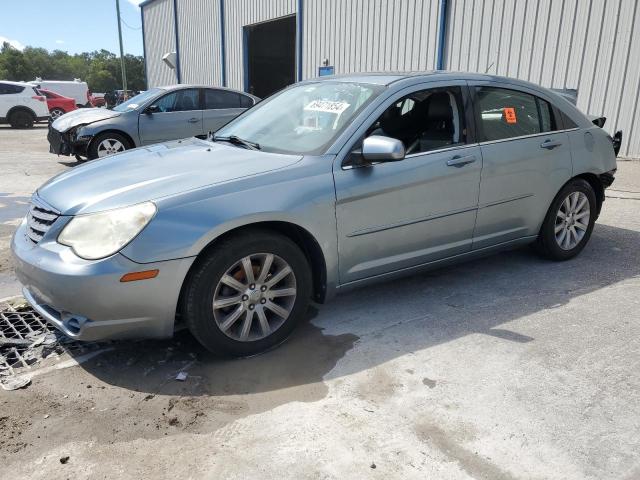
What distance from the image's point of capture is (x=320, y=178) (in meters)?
3.23

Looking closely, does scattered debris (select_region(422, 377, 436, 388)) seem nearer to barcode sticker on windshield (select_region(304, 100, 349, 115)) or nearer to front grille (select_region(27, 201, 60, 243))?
barcode sticker on windshield (select_region(304, 100, 349, 115))

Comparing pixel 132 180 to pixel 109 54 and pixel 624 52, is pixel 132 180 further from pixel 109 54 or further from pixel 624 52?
pixel 109 54

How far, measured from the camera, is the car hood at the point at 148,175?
294cm

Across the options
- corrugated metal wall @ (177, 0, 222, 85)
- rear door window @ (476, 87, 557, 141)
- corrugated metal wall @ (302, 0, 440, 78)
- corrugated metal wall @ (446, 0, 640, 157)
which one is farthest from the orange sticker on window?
corrugated metal wall @ (177, 0, 222, 85)

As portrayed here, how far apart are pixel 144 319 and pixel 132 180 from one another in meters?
0.85

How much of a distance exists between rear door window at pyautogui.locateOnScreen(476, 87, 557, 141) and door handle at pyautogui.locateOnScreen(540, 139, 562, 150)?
108mm

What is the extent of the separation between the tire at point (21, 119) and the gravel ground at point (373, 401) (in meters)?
20.2

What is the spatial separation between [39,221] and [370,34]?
12.0 meters

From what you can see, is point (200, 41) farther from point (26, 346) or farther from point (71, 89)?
point (26, 346)

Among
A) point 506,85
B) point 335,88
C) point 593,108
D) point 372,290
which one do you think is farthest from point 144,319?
point 593,108

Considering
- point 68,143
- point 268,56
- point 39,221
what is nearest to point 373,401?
point 39,221

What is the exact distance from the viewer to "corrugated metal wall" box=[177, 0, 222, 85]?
69.7ft

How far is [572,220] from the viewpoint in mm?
4742

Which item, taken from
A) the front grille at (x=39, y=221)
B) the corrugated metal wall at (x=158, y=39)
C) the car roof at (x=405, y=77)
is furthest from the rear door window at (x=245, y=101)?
the corrugated metal wall at (x=158, y=39)
